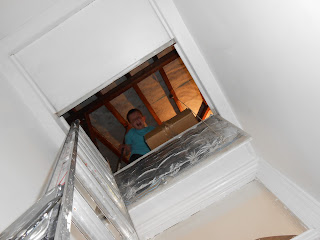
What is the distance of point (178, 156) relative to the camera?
6.82ft

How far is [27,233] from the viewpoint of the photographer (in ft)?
1.75

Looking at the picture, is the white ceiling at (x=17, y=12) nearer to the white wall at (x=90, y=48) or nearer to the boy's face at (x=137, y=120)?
the white wall at (x=90, y=48)

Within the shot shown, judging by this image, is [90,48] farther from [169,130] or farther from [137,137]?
[137,137]

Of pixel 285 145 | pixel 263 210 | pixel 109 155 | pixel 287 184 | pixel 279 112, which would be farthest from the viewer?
pixel 109 155

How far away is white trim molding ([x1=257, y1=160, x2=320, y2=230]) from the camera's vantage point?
1.40 metres

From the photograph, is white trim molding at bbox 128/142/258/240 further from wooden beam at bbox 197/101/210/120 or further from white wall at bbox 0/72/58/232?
wooden beam at bbox 197/101/210/120

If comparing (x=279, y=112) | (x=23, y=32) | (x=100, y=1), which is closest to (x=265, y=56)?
(x=279, y=112)

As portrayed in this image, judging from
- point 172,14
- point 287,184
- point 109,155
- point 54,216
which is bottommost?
point 109,155

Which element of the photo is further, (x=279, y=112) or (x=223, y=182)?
(x=223, y=182)

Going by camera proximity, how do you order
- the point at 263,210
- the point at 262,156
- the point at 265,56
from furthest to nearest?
the point at 262,156 < the point at 263,210 < the point at 265,56

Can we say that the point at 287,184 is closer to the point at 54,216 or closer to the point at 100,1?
the point at 54,216

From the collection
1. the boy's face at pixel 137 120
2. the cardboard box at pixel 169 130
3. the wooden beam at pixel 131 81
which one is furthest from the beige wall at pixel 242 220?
the wooden beam at pixel 131 81

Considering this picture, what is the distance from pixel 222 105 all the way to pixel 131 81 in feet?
8.78

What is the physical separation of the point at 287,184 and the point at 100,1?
1.84m
